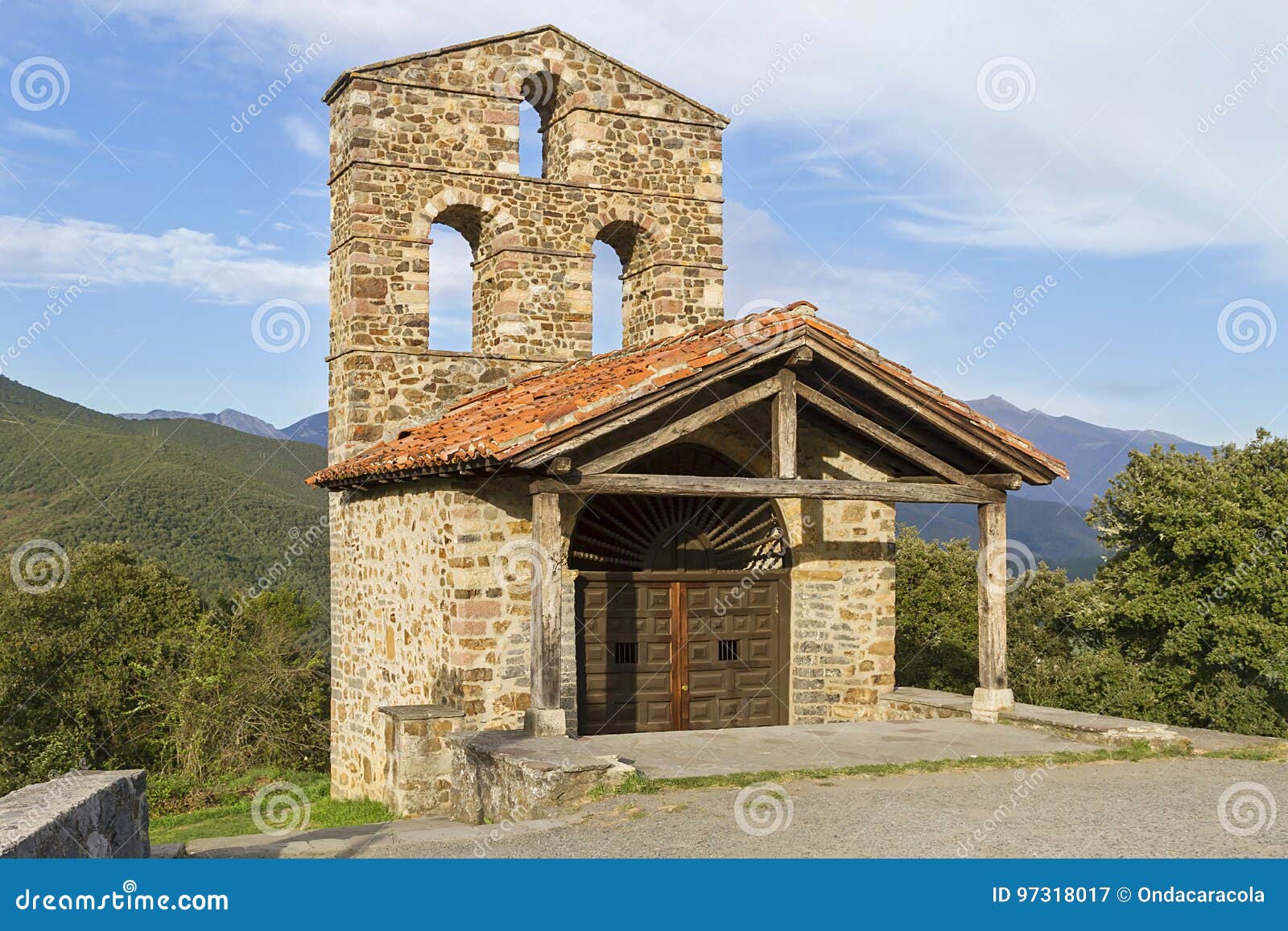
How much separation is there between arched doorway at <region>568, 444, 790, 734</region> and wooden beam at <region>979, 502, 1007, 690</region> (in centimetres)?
193

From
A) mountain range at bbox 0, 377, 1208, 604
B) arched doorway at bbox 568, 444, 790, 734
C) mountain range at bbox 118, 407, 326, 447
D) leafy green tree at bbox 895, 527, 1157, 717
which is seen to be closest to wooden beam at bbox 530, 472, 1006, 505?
arched doorway at bbox 568, 444, 790, 734

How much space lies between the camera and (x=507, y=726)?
37.0 feet

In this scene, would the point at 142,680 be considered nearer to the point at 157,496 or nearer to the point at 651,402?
the point at 651,402

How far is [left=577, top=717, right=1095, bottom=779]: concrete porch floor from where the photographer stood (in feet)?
31.2

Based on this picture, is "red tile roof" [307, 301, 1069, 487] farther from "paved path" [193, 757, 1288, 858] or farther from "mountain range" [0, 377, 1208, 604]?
"mountain range" [0, 377, 1208, 604]

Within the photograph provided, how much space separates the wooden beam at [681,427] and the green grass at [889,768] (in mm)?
2715

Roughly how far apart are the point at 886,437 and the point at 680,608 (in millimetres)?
2546

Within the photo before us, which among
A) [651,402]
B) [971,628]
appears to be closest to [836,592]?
[651,402]

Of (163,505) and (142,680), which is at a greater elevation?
(163,505)

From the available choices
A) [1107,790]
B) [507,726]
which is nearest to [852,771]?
[1107,790]

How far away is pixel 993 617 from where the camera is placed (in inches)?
467

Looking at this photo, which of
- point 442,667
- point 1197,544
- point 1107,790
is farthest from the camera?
point 1197,544

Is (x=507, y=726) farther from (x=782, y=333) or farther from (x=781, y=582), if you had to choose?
(x=782, y=333)

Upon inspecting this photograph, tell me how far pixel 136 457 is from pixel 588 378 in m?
38.1
